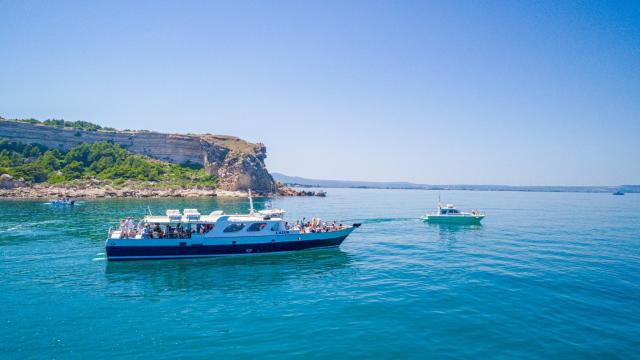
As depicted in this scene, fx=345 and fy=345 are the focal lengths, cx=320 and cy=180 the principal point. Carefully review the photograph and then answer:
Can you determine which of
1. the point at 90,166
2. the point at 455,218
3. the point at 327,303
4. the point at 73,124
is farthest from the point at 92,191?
the point at 327,303

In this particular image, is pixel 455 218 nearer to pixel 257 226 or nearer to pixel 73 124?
pixel 257 226

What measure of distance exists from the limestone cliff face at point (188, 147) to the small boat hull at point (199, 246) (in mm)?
99212

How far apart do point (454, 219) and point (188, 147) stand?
12409 centimetres

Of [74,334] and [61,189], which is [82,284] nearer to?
[74,334]

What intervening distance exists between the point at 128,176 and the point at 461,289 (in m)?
123

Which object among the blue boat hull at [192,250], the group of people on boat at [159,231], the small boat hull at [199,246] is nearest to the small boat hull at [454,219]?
the small boat hull at [199,246]

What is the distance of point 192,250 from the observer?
106ft

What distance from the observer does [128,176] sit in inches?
4702

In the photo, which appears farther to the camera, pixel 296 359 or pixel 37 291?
pixel 37 291

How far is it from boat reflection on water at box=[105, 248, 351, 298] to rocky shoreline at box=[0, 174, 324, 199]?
83.9m

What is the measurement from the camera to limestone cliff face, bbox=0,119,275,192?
12800 cm

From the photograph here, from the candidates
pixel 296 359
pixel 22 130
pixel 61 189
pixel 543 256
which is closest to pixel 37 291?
pixel 296 359

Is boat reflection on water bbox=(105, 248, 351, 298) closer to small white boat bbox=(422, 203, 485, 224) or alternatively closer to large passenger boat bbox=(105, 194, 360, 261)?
large passenger boat bbox=(105, 194, 360, 261)

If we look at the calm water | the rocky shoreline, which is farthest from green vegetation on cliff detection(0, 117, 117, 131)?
the calm water
